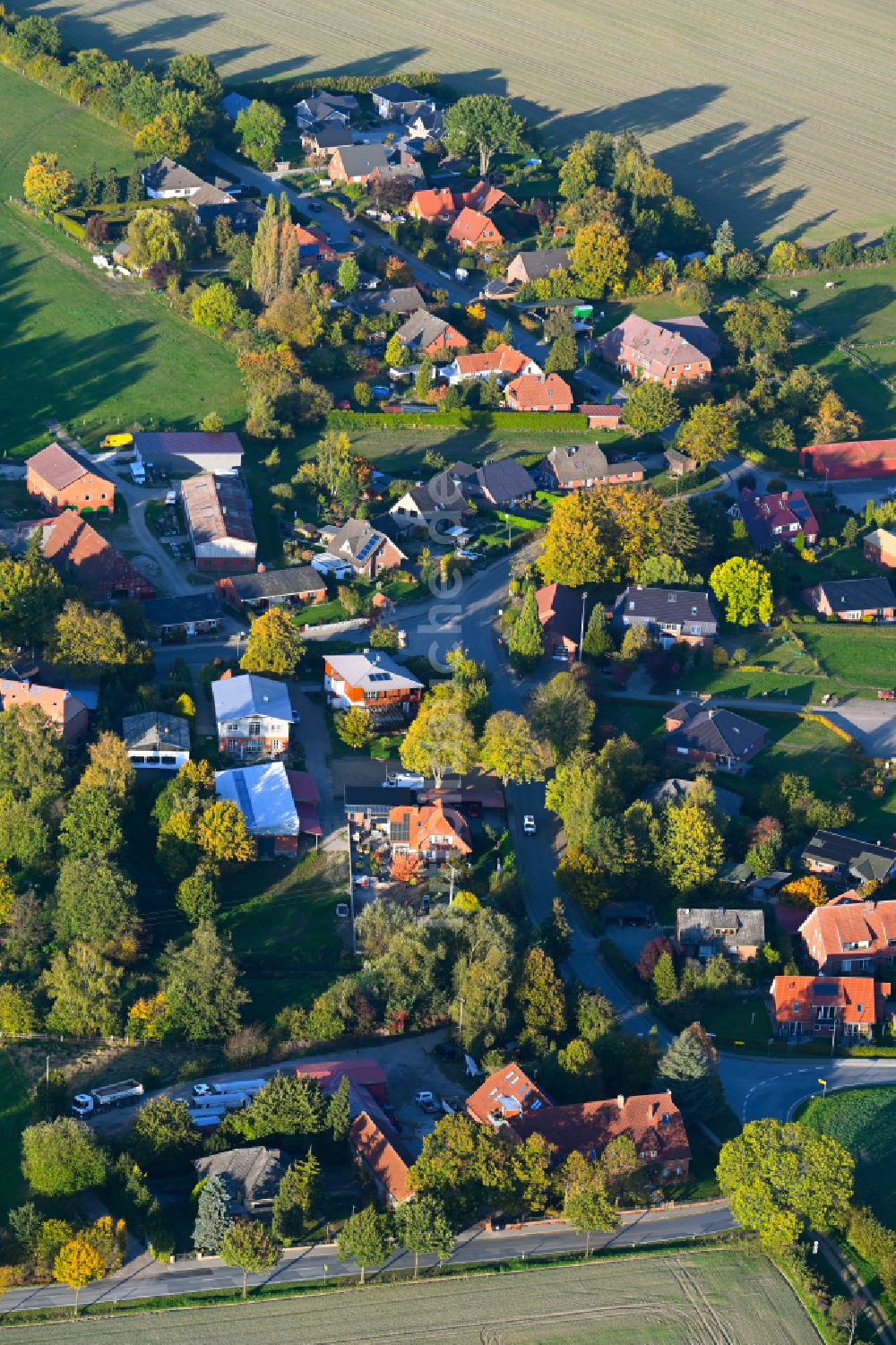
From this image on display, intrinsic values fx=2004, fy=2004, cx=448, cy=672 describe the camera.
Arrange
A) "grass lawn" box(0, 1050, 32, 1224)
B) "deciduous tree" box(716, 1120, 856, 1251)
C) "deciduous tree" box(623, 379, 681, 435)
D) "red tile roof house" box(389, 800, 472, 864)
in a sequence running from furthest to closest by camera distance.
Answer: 1. "deciduous tree" box(623, 379, 681, 435)
2. "red tile roof house" box(389, 800, 472, 864)
3. "grass lawn" box(0, 1050, 32, 1224)
4. "deciduous tree" box(716, 1120, 856, 1251)

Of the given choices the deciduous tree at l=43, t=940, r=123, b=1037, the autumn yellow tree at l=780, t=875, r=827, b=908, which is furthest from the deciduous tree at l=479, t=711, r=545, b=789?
the deciduous tree at l=43, t=940, r=123, b=1037

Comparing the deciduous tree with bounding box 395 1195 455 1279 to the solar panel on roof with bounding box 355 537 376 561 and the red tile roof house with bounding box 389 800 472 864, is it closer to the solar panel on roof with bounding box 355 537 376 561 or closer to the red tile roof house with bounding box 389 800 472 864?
the red tile roof house with bounding box 389 800 472 864

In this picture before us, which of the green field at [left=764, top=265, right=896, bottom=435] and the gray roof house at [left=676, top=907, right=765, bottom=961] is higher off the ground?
the green field at [left=764, top=265, right=896, bottom=435]

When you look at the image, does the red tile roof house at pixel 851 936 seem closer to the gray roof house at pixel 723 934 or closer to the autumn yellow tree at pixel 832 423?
the gray roof house at pixel 723 934

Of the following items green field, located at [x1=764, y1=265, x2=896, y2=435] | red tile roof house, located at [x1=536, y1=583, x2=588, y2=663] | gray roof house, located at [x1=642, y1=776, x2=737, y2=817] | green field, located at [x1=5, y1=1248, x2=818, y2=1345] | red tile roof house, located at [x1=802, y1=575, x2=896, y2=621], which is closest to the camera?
green field, located at [x1=5, y1=1248, x2=818, y2=1345]

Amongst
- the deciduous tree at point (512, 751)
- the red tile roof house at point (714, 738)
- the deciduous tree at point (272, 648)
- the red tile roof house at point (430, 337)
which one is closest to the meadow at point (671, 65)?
the red tile roof house at point (430, 337)

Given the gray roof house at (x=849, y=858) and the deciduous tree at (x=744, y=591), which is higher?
the deciduous tree at (x=744, y=591)
